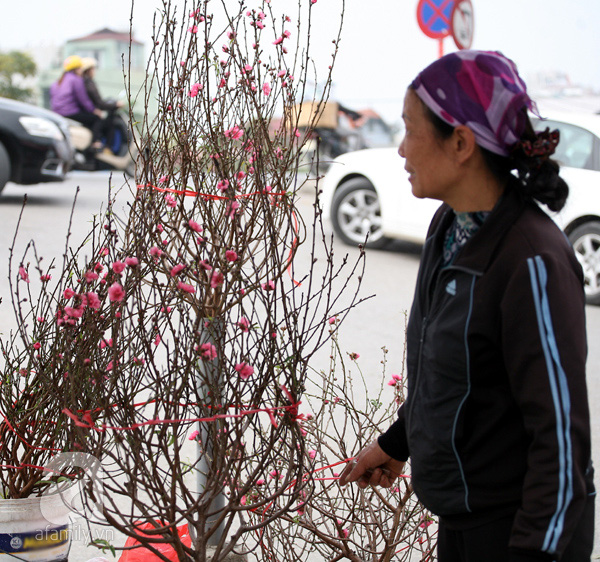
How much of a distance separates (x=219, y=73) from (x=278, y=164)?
0.40 metres

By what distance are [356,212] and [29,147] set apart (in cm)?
393

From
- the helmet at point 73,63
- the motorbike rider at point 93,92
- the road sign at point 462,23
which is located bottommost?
the motorbike rider at point 93,92

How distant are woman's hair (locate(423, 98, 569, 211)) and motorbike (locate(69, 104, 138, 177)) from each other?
12.0 metres

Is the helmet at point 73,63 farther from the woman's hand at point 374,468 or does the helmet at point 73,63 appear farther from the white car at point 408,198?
the woman's hand at point 374,468

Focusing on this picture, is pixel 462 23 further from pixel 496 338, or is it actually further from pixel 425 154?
pixel 496 338

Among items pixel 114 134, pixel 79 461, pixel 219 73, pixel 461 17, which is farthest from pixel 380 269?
pixel 114 134

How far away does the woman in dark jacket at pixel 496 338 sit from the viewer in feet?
4.28

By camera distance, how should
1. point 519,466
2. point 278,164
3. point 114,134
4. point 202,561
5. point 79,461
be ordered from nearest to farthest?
1. point 519,466
2. point 202,561
3. point 79,461
4. point 278,164
5. point 114,134

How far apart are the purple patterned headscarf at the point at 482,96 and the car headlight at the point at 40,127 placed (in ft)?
28.2

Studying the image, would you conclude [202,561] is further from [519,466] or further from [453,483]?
[519,466]

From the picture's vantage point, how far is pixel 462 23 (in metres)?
9.27

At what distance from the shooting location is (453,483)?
1.46 m

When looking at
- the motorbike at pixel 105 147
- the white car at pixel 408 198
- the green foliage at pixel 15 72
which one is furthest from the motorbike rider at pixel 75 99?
the green foliage at pixel 15 72

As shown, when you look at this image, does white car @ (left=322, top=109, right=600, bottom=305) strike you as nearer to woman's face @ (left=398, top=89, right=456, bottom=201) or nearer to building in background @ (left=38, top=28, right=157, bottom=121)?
woman's face @ (left=398, top=89, right=456, bottom=201)
